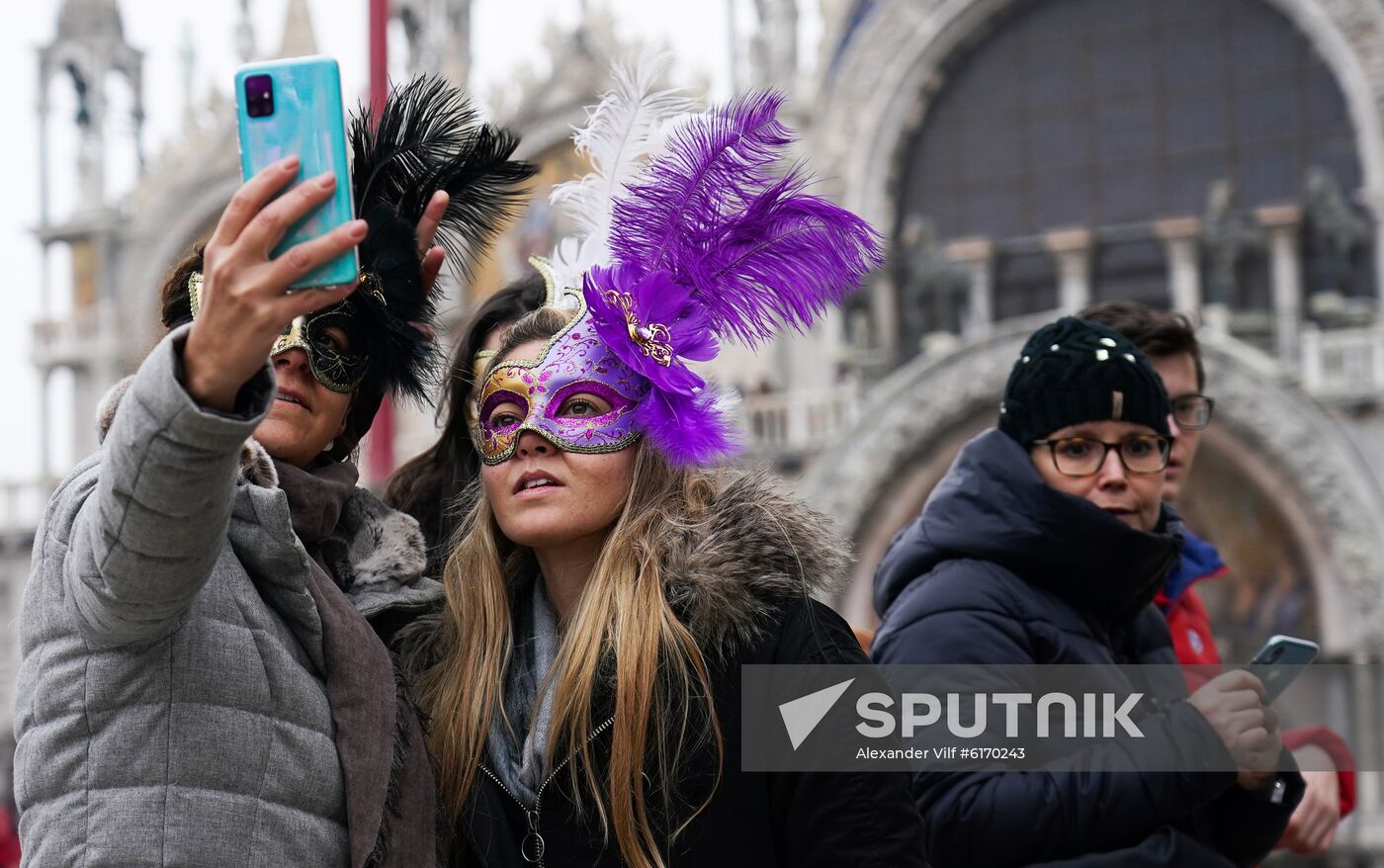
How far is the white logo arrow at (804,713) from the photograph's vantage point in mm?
2365

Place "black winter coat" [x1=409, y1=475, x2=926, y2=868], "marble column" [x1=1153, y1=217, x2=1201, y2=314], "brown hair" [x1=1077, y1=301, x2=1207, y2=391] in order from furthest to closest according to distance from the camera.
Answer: "marble column" [x1=1153, y1=217, x2=1201, y2=314] < "brown hair" [x1=1077, y1=301, x2=1207, y2=391] < "black winter coat" [x1=409, y1=475, x2=926, y2=868]

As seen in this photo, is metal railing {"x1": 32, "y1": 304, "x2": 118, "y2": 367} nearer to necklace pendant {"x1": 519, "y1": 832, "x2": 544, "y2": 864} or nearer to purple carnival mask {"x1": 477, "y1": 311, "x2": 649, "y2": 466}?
purple carnival mask {"x1": 477, "y1": 311, "x2": 649, "y2": 466}

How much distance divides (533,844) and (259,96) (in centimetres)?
108

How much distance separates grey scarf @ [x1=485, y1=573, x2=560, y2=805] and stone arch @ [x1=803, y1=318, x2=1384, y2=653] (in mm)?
10090

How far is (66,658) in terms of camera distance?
6.63 feet

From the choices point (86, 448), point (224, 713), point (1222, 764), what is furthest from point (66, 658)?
point (86, 448)

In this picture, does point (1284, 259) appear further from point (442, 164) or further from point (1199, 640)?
point (442, 164)

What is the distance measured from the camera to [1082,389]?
3098mm

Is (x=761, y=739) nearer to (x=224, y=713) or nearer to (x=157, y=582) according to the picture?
(x=224, y=713)

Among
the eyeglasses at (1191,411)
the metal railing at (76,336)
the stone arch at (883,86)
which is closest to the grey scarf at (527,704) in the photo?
the eyeglasses at (1191,411)

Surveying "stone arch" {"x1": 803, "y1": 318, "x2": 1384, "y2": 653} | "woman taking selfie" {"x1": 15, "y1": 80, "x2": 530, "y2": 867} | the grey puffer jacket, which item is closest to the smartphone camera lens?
"woman taking selfie" {"x1": 15, "y1": 80, "x2": 530, "y2": 867}

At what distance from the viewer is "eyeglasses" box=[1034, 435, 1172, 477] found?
310 centimetres

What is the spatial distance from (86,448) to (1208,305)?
38.9 ft

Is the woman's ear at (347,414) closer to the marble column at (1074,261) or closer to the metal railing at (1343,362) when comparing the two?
the metal railing at (1343,362)
